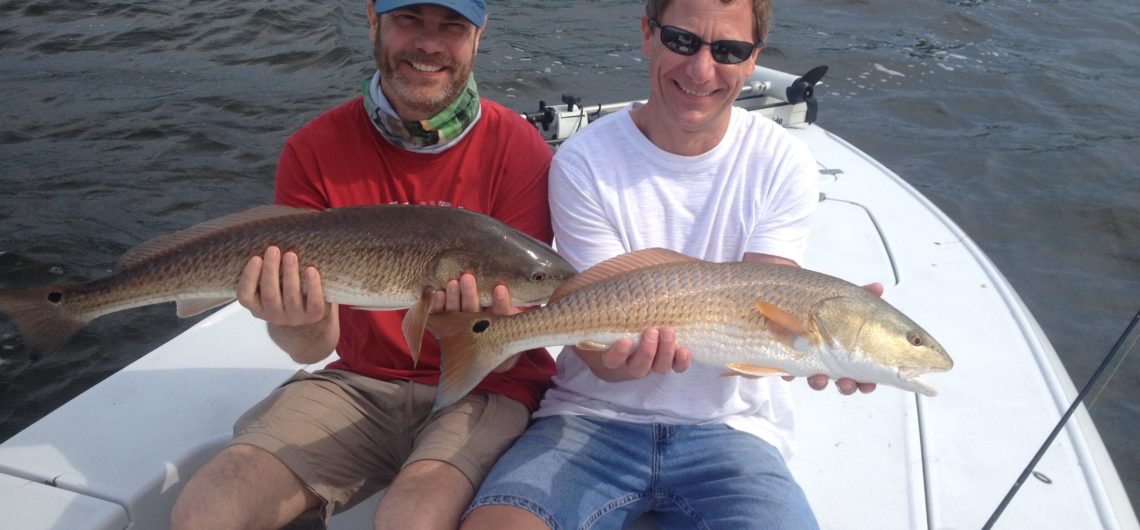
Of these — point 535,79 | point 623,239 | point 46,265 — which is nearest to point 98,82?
point 46,265

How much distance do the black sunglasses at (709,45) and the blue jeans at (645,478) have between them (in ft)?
4.42

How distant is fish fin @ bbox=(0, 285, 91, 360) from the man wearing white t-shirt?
5.36 ft

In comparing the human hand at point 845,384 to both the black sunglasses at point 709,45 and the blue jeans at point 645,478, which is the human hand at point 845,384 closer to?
the blue jeans at point 645,478

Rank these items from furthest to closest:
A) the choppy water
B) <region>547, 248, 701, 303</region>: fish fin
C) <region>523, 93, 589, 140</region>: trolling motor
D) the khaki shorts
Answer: the choppy water, <region>523, 93, 589, 140</region>: trolling motor, the khaki shorts, <region>547, 248, 701, 303</region>: fish fin

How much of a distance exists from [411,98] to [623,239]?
0.98 metres

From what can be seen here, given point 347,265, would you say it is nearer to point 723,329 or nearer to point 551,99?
point 723,329

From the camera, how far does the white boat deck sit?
2971mm

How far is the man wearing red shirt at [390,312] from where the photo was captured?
281 cm

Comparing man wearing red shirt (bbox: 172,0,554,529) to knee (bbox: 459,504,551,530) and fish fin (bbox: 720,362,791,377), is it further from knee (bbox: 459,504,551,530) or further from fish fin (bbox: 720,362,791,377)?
fish fin (bbox: 720,362,791,377)

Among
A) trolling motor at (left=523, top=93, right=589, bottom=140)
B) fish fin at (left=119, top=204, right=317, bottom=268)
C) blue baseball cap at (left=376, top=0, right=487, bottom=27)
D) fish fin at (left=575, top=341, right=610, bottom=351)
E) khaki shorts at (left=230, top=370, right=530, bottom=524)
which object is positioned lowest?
khaki shorts at (left=230, top=370, right=530, bottom=524)

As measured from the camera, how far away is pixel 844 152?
669 cm

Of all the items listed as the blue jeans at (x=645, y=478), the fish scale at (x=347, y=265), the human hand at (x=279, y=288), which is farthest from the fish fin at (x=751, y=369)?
the human hand at (x=279, y=288)

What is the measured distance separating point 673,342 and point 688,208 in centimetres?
71

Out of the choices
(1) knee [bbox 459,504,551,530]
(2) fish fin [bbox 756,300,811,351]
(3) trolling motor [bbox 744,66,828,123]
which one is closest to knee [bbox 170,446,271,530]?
(1) knee [bbox 459,504,551,530]
